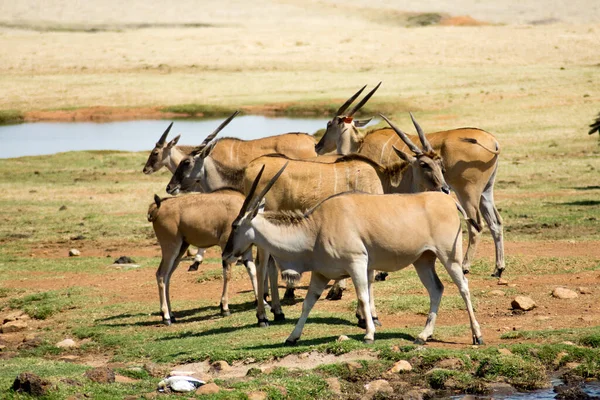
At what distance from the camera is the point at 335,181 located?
36.5 ft

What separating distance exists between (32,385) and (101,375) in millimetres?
738

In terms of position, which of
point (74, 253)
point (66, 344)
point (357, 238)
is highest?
point (357, 238)

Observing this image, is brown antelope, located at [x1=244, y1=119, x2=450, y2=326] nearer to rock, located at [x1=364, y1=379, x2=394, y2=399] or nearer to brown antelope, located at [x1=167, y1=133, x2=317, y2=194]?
brown antelope, located at [x1=167, y1=133, x2=317, y2=194]

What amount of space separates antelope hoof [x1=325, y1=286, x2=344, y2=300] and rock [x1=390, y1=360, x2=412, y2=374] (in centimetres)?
315

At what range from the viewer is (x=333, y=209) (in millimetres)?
9156

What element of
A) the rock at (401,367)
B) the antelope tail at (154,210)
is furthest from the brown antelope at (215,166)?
the rock at (401,367)

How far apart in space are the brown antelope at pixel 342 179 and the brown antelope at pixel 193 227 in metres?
0.29

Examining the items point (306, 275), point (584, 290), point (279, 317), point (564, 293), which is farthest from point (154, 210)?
point (584, 290)

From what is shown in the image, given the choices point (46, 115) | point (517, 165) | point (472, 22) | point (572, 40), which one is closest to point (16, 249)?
point (517, 165)

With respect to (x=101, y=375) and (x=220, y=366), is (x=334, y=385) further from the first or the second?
(x=101, y=375)

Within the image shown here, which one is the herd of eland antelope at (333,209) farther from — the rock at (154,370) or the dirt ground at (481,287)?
the rock at (154,370)

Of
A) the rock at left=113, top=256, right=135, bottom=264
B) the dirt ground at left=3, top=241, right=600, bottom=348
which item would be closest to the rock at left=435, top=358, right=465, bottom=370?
the dirt ground at left=3, top=241, right=600, bottom=348

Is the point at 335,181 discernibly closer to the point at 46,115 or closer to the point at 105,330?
the point at 105,330

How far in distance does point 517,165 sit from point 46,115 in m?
21.0
